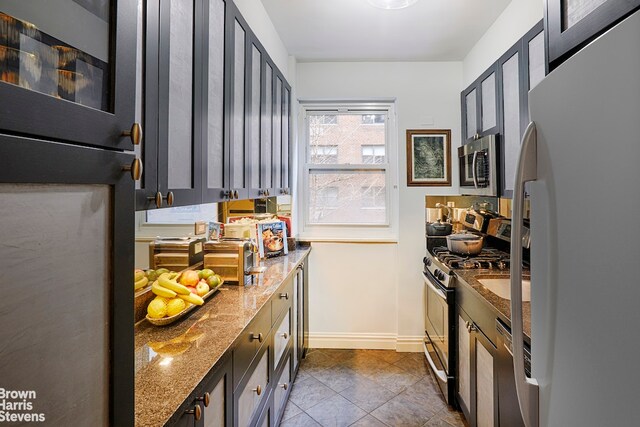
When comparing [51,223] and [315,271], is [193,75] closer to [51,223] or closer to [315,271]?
[51,223]

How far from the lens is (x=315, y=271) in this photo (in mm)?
3445

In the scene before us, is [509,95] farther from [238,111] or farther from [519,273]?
[519,273]

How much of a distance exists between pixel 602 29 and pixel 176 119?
3.94ft

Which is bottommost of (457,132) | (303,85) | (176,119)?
(176,119)

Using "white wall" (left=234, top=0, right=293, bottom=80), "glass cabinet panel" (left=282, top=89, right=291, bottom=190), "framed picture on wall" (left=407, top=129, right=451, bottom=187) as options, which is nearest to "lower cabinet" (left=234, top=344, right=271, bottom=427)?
"glass cabinet panel" (left=282, top=89, right=291, bottom=190)

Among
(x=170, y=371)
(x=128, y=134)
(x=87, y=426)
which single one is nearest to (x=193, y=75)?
(x=128, y=134)

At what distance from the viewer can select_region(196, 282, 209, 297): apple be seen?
1528 millimetres

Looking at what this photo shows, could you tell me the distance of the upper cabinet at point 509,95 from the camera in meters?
1.94

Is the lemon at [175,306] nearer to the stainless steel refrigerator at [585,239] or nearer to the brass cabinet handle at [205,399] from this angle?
the brass cabinet handle at [205,399]

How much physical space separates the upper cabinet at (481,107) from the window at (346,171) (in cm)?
73

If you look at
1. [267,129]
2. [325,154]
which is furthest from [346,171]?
[267,129]

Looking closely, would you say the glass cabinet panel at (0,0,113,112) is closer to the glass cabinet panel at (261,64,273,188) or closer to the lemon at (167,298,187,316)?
the lemon at (167,298,187,316)

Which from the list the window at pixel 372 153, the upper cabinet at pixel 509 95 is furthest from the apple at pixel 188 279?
the window at pixel 372 153

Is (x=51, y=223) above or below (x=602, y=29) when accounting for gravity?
below
